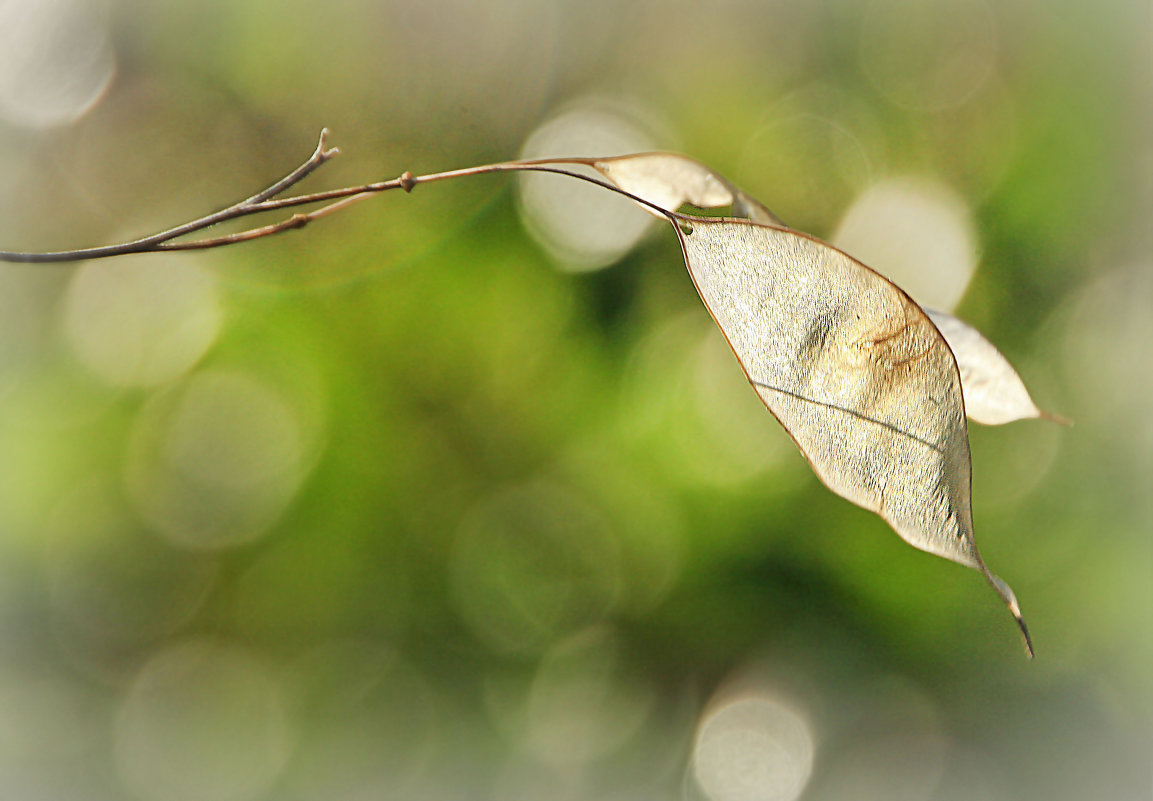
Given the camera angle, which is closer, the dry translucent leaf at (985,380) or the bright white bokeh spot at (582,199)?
the dry translucent leaf at (985,380)

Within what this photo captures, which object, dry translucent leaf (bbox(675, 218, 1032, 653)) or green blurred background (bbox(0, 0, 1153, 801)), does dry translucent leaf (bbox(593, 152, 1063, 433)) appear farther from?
green blurred background (bbox(0, 0, 1153, 801))

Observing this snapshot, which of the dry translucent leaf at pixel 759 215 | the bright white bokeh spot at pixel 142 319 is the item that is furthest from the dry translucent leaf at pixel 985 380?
the bright white bokeh spot at pixel 142 319

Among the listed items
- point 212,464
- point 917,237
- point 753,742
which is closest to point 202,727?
point 212,464

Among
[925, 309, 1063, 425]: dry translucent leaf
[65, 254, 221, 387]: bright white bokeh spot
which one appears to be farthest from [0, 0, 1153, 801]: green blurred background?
[925, 309, 1063, 425]: dry translucent leaf

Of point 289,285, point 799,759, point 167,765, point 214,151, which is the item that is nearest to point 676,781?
point 799,759

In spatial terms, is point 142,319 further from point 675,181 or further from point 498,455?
point 675,181

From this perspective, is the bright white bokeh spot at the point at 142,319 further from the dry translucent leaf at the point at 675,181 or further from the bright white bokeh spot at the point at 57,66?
the dry translucent leaf at the point at 675,181
